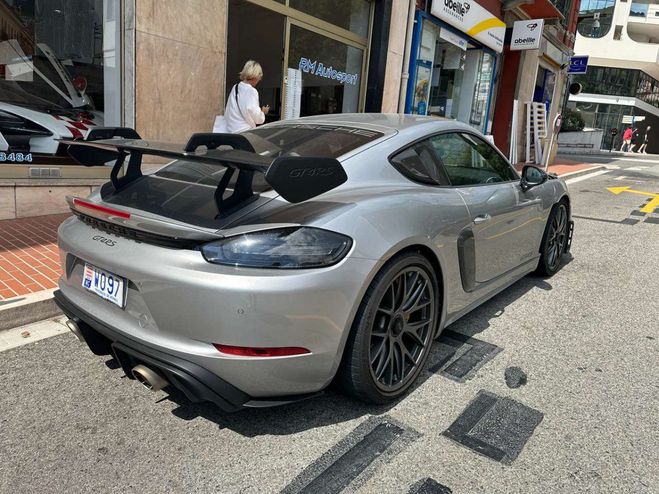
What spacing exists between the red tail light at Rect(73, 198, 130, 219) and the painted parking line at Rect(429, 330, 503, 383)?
1.91m

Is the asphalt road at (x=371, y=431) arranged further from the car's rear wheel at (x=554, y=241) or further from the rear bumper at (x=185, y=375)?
the car's rear wheel at (x=554, y=241)

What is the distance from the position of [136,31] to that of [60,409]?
4.75 m

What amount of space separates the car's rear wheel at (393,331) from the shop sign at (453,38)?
10869mm

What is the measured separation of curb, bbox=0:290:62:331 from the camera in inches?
126

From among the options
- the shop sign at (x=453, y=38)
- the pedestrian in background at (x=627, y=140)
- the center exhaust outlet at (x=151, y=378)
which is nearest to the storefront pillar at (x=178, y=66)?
the center exhaust outlet at (x=151, y=378)

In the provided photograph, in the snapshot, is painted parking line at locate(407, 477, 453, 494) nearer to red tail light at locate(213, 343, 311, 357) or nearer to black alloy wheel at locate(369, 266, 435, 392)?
black alloy wheel at locate(369, 266, 435, 392)

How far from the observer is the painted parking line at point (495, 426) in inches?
89.6

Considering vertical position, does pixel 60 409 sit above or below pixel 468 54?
below

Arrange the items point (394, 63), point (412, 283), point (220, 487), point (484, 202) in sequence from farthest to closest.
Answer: point (394, 63)
point (484, 202)
point (412, 283)
point (220, 487)

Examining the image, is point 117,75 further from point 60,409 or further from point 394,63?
point 394,63

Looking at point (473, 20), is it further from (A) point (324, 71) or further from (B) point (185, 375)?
(B) point (185, 375)

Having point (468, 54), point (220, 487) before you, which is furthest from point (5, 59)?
point (468, 54)

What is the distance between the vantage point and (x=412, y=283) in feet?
8.55

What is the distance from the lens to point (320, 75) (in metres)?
9.21
